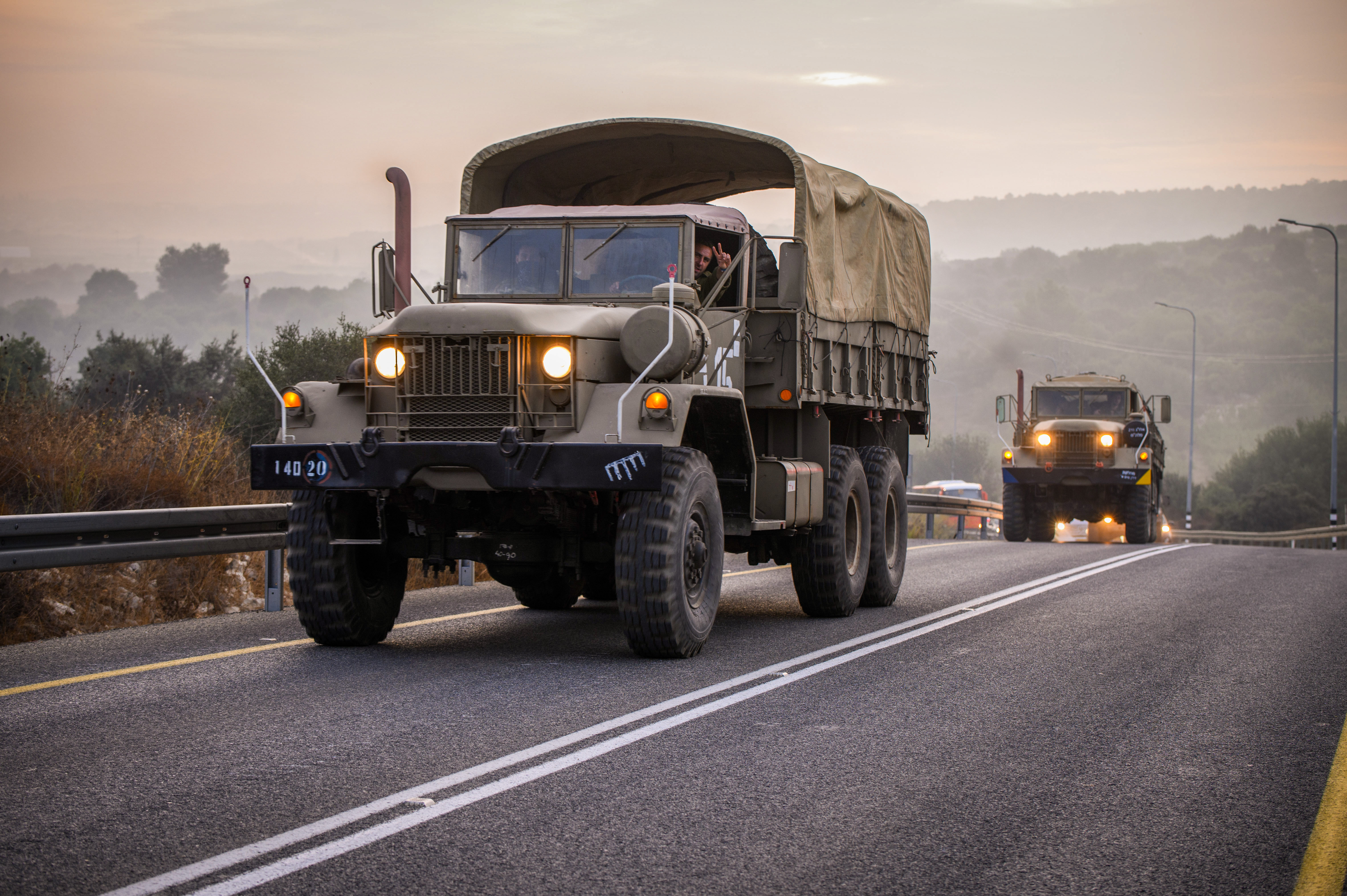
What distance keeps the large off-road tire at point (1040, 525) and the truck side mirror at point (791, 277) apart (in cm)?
1840

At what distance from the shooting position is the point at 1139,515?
26234 mm

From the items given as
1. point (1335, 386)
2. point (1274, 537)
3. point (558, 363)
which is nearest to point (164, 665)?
point (558, 363)

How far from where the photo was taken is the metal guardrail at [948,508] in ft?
80.7

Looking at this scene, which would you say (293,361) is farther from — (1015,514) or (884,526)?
(884,526)

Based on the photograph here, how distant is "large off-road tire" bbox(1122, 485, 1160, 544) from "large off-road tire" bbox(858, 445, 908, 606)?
14.7 metres

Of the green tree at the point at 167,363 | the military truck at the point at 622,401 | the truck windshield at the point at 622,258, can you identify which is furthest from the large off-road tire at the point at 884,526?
the green tree at the point at 167,363

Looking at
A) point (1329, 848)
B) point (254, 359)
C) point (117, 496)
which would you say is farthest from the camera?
point (117, 496)

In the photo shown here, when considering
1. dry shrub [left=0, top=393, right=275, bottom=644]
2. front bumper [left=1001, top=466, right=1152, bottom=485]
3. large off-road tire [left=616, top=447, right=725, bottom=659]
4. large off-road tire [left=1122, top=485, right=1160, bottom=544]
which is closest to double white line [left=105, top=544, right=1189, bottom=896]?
large off-road tire [left=616, top=447, right=725, bottom=659]

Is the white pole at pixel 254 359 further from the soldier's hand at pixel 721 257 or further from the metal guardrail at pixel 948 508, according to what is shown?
the metal guardrail at pixel 948 508

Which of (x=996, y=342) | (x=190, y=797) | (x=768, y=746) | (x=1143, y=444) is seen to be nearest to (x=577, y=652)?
(x=768, y=746)

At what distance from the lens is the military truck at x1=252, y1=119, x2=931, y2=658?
8.01 metres

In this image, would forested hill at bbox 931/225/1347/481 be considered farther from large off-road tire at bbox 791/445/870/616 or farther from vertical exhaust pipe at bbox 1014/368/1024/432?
large off-road tire at bbox 791/445/870/616

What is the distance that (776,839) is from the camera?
4629 mm

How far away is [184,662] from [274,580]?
9.43ft
